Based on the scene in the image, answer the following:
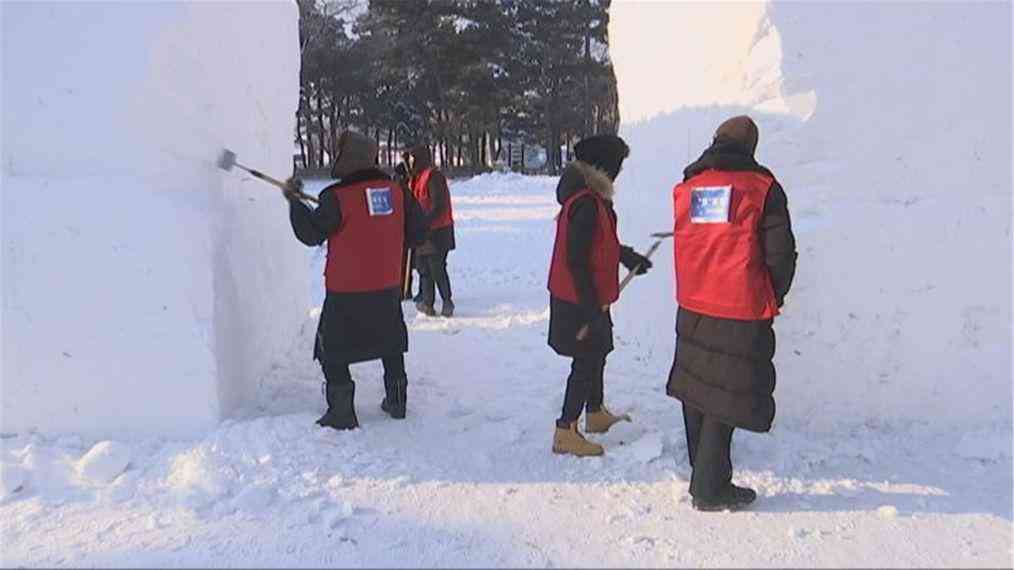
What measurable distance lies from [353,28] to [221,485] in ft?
115

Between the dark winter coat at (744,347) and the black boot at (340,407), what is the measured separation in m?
1.82

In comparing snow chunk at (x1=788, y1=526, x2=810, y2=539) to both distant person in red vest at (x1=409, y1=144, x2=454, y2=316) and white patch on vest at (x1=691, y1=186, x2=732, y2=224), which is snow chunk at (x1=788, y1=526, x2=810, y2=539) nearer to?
white patch on vest at (x1=691, y1=186, x2=732, y2=224)

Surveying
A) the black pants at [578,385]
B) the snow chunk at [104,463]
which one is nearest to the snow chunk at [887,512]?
the black pants at [578,385]

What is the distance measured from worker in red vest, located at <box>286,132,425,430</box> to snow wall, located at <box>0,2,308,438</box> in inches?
20.5

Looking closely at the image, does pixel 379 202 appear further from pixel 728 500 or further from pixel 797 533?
pixel 797 533

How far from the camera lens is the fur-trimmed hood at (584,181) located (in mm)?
4230

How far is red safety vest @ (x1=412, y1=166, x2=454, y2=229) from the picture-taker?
7.96 metres

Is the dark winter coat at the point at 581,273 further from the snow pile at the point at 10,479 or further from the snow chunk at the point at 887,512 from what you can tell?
the snow pile at the point at 10,479

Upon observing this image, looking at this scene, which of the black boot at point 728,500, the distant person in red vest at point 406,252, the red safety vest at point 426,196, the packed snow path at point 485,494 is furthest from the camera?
the distant person in red vest at point 406,252

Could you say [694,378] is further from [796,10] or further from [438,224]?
[438,224]

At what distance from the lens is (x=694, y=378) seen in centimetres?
382

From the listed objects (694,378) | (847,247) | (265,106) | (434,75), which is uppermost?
(434,75)

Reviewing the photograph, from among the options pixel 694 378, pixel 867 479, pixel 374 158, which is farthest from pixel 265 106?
pixel 867 479

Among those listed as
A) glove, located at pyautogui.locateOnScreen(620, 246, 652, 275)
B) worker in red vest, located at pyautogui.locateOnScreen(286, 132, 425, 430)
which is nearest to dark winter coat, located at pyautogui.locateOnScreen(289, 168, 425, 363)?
worker in red vest, located at pyautogui.locateOnScreen(286, 132, 425, 430)
